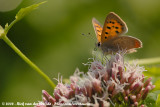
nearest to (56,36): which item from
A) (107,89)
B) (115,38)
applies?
(115,38)

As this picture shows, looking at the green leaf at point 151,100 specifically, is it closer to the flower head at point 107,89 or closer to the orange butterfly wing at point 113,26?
the flower head at point 107,89

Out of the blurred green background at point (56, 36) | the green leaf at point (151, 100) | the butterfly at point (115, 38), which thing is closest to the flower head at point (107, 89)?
the green leaf at point (151, 100)

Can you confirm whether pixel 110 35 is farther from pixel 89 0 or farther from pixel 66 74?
pixel 89 0

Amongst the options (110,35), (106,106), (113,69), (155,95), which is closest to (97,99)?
(106,106)

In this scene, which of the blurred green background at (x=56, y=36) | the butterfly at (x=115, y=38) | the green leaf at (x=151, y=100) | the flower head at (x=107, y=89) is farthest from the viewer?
the blurred green background at (x=56, y=36)

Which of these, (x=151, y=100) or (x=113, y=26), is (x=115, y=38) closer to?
(x=113, y=26)

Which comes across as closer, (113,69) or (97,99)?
(97,99)
